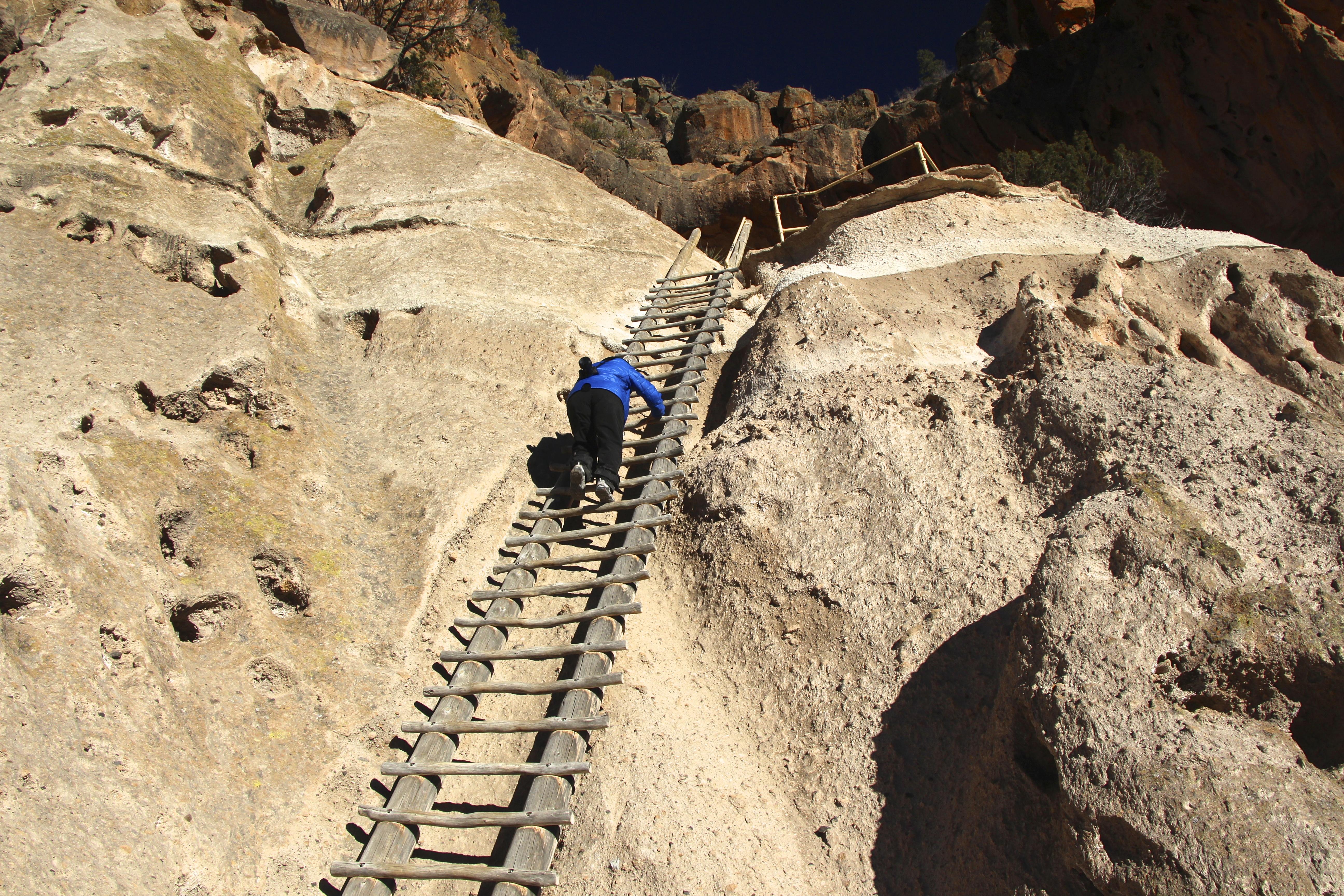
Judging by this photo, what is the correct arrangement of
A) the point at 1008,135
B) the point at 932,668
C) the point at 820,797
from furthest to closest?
the point at 1008,135
the point at 932,668
the point at 820,797

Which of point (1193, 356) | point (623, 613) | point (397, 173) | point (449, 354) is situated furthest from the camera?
point (397, 173)

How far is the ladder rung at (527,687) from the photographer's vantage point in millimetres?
3191

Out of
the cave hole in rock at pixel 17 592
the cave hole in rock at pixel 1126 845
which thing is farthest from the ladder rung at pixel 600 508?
the cave hole in rock at pixel 1126 845

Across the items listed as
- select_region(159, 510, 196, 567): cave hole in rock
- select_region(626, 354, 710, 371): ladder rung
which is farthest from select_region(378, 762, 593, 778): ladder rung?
select_region(626, 354, 710, 371): ladder rung

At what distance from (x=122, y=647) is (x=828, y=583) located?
263 cm

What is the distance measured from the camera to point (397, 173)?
6.91 metres

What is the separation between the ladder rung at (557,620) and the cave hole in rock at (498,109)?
9303 mm

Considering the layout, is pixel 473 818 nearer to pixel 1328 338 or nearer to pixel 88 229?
pixel 88 229

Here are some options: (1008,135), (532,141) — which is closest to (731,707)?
(532,141)

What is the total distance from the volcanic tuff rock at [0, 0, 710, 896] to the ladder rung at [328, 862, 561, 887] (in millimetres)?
172

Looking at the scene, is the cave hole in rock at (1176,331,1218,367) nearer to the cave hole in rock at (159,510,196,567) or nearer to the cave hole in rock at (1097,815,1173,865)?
the cave hole in rock at (1097,815,1173,865)

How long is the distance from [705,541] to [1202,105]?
9612 millimetres

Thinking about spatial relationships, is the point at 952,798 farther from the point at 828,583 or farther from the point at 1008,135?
the point at 1008,135

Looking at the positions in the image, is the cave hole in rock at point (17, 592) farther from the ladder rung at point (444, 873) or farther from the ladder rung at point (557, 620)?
the ladder rung at point (557, 620)
